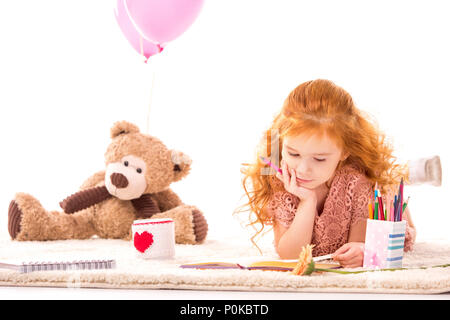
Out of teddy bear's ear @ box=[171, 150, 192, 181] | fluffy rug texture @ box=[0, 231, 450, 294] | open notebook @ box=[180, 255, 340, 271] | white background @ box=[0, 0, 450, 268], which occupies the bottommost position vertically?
fluffy rug texture @ box=[0, 231, 450, 294]

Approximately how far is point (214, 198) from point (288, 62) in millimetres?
632

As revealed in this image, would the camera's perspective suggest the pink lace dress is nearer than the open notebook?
No

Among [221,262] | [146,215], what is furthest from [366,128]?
[146,215]

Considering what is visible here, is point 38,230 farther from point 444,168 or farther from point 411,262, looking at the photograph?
point 444,168

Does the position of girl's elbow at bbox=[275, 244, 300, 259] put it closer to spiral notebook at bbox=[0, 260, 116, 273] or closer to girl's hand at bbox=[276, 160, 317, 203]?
girl's hand at bbox=[276, 160, 317, 203]

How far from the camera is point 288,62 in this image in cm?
239

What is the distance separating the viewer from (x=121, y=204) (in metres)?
1.79

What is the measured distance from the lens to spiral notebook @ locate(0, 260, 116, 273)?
3.56 ft

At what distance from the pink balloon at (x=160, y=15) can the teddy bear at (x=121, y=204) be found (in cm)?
31

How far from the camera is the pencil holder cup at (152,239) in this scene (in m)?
1.31

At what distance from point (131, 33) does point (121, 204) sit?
0.60 metres

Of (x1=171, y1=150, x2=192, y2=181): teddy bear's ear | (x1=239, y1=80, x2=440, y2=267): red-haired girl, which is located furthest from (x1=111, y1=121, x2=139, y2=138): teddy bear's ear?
(x1=239, y1=80, x2=440, y2=267): red-haired girl

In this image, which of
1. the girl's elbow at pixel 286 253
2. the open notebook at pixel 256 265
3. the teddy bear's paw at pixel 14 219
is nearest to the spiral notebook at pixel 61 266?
the open notebook at pixel 256 265

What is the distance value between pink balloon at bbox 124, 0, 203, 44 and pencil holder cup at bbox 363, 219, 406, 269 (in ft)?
3.35
